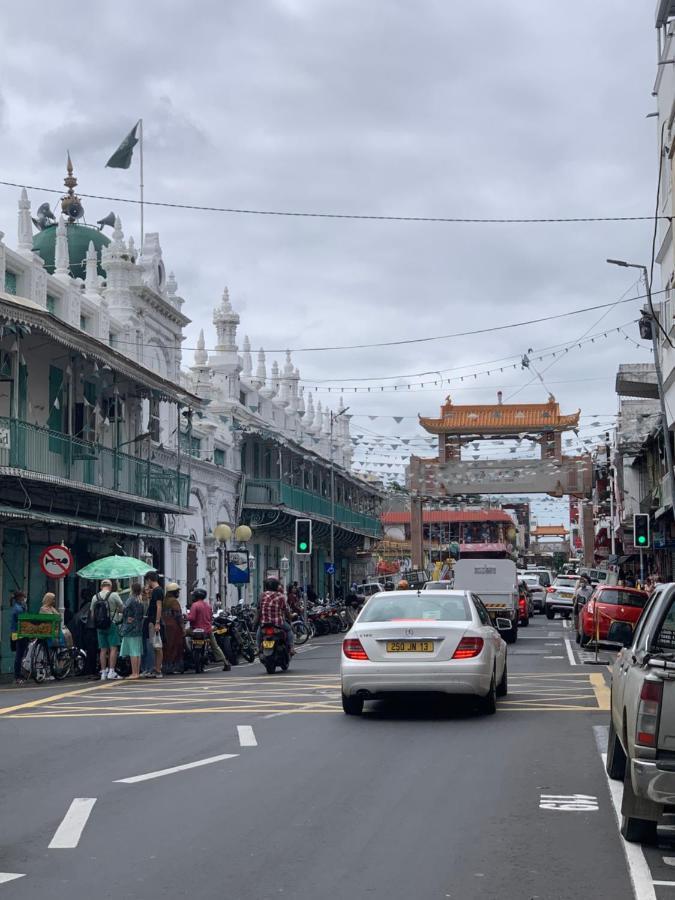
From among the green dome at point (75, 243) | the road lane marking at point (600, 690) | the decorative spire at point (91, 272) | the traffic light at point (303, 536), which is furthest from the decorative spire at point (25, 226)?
the road lane marking at point (600, 690)

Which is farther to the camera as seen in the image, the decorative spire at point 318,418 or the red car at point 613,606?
the decorative spire at point 318,418

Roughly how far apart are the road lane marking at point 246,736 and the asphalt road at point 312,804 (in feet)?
0.13

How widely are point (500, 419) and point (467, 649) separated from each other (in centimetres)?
5685

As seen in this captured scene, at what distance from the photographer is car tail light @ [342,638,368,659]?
1414 cm

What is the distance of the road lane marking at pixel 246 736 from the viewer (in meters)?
12.2

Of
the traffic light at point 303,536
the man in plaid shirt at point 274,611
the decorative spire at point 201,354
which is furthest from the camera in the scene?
the decorative spire at point 201,354

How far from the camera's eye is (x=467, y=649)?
14.0 meters

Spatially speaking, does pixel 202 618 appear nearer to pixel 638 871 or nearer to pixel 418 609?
pixel 418 609

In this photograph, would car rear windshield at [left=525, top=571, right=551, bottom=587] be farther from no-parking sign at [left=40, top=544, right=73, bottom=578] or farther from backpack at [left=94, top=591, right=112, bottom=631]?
backpack at [left=94, top=591, right=112, bottom=631]

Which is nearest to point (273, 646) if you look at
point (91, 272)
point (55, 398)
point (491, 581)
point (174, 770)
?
point (55, 398)

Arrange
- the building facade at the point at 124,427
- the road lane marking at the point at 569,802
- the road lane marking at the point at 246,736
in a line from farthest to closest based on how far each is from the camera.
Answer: the building facade at the point at 124,427 < the road lane marking at the point at 246,736 < the road lane marking at the point at 569,802

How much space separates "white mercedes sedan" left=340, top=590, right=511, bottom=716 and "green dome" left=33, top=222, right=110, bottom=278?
26.0 meters

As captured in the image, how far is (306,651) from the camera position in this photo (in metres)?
31.0

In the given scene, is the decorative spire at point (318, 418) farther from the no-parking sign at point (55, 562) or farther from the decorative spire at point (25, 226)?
the no-parking sign at point (55, 562)
